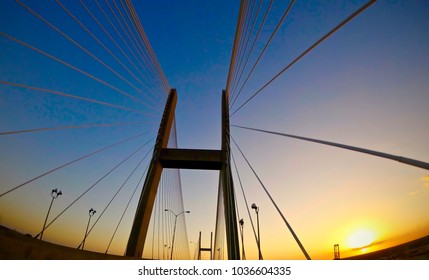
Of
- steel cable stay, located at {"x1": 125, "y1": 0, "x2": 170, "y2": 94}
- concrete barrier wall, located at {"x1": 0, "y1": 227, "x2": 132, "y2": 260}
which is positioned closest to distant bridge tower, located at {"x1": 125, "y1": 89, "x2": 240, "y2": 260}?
steel cable stay, located at {"x1": 125, "y1": 0, "x2": 170, "y2": 94}

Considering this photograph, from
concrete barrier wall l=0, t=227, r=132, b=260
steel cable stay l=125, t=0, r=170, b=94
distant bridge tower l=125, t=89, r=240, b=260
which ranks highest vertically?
steel cable stay l=125, t=0, r=170, b=94

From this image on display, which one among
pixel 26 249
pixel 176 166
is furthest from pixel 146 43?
pixel 26 249

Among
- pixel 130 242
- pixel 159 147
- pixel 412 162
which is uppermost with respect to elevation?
pixel 159 147

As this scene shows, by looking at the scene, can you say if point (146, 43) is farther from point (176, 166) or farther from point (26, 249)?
point (26, 249)

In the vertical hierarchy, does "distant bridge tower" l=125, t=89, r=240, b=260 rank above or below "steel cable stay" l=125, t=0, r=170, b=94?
below

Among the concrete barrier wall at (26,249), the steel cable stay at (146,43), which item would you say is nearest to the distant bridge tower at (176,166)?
the steel cable stay at (146,43)

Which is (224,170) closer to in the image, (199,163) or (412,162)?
(199,163)

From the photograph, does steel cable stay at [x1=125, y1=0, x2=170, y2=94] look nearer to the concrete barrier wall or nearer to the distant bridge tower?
the distant bridge tower

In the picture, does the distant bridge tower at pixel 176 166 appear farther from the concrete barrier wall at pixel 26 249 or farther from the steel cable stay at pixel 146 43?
the concrete barrier wall at pixel 26 249
